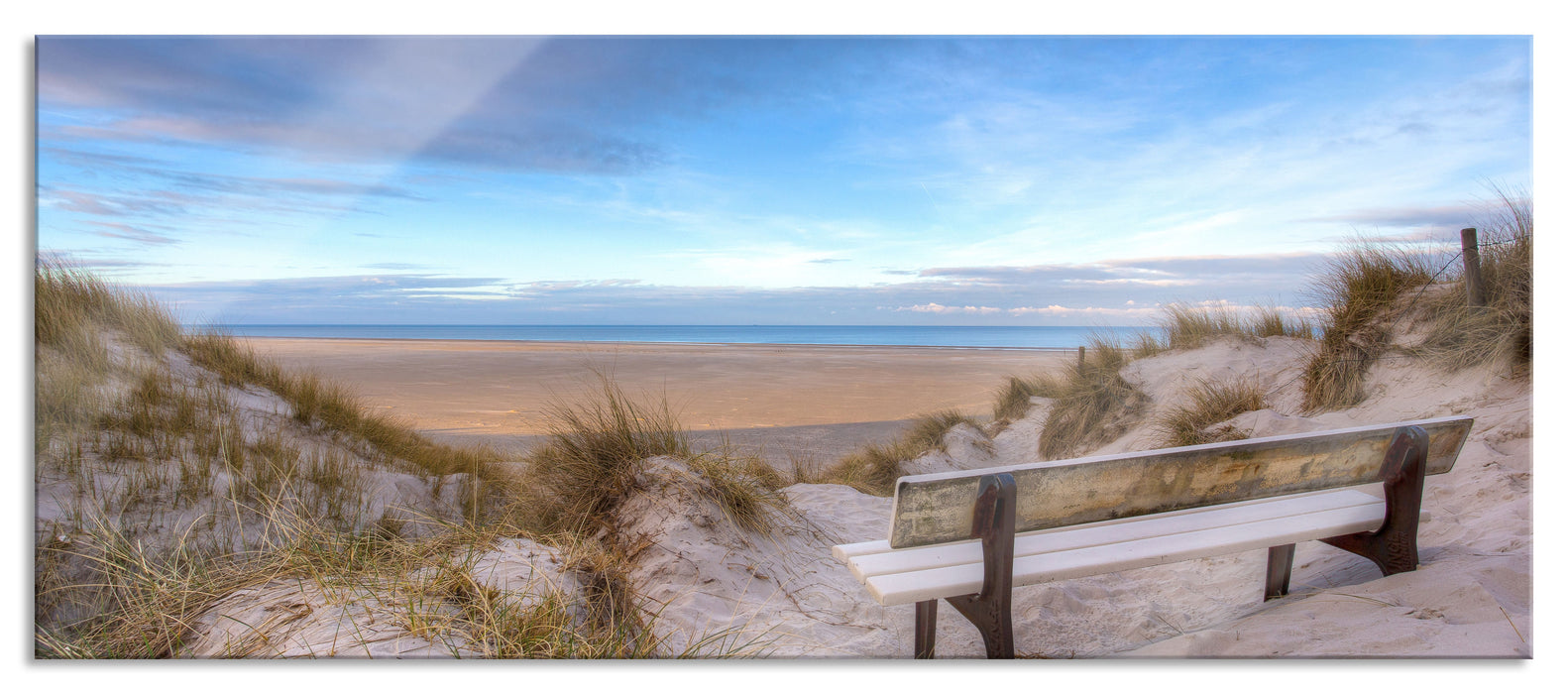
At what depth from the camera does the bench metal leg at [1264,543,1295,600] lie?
2.32 metres

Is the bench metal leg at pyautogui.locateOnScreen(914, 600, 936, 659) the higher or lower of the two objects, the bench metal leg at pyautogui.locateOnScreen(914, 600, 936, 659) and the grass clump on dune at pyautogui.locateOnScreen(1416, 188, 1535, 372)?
the lower

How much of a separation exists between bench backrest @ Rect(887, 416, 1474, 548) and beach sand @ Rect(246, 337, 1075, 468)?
2084mm

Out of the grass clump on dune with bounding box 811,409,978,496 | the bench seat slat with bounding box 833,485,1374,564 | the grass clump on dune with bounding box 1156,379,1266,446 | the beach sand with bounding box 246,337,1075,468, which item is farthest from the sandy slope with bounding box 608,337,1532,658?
the grass clump on dune with bounding box 811,409,978,496

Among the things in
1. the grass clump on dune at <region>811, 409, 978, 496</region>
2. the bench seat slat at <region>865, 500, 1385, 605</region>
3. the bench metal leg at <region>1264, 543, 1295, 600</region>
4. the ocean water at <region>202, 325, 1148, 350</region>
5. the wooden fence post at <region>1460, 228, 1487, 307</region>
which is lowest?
the grass clump on dune at <region>811, 409, 978, 496</region>

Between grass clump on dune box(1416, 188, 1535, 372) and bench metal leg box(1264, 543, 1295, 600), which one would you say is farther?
grass clump on dune box(1416, 188, 1535, 372)

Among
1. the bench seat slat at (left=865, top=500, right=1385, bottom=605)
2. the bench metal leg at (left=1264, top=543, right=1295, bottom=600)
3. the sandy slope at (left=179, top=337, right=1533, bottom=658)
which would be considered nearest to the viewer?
the bench seat slat at (left=865, top=500, right=1385, bottom=605)

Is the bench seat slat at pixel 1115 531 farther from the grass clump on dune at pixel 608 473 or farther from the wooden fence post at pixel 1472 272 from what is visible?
the wooden fence post at pixel 1472 272

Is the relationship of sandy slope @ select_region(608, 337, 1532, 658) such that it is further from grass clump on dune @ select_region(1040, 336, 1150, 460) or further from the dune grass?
grass clump on dune @ select_region(1040, 336, 1150, 460)

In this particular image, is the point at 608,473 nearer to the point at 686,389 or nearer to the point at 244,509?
the point at 244,509

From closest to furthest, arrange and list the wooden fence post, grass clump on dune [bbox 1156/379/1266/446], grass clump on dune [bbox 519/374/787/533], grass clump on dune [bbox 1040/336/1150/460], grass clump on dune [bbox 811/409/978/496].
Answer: grass clump on dune [bbox 519/374/787/533] < the wooden fence post < grass clump on dune [bbox 1156/379/1266/446] < grass clump on dune [bbox 811/409/978/496] < grass clump on dune [bbox 1040/336/1150/460]

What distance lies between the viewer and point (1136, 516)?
6.46ft

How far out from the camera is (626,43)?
3.03m

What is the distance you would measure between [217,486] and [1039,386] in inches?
279

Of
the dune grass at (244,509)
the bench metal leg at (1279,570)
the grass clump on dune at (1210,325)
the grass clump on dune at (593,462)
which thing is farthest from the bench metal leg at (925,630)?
the grass clump on dune at (1210,325)
